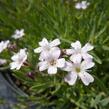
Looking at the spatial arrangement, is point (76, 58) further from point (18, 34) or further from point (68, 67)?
point (18, 34)

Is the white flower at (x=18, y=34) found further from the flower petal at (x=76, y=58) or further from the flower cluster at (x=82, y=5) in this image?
the flower petal at (x=76, y=58)

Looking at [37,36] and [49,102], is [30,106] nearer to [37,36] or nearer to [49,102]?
[49,102]

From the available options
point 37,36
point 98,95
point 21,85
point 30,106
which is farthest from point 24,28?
point 98,95

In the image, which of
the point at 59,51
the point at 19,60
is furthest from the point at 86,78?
the point at 19,60

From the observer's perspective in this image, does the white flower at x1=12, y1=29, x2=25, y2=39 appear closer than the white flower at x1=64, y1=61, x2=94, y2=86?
No

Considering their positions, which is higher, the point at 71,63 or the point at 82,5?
the point at 82,5

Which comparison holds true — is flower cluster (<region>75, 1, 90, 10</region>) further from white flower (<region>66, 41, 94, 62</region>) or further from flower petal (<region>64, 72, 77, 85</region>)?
flower petal (<region>64, 72, 77, 85</region>)

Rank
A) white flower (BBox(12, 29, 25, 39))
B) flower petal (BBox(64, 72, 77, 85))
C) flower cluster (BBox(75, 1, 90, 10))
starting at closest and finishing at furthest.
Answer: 1. flower petal (BBox(64, 72, 77, 85))
2. white flower (BBox(12, 29, 25, 39))
3. flower cluster (BBox(75, 1, 90, 10))

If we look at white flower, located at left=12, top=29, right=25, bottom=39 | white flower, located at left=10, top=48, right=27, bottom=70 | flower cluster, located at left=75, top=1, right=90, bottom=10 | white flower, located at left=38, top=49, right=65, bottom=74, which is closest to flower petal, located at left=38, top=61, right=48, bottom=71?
white flower, located at left=38, top=49, right=65, bottom=74
